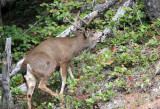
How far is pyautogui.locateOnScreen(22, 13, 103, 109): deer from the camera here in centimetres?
700

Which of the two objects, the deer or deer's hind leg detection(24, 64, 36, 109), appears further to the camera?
the deer

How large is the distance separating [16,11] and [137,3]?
6.51 m

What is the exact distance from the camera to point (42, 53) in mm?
7359

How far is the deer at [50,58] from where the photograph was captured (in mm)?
7004

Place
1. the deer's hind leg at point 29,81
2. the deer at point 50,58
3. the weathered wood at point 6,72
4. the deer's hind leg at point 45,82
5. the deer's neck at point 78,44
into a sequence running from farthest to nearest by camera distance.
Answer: the deer's neck at point 78,44 → the deer's hind leg at point 45,82 → the deer at point 50,58 → the deer's hind leg at point 29,81 → the weathered wood at point 6,72

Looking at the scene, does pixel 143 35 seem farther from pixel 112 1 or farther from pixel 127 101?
pixel 127 101

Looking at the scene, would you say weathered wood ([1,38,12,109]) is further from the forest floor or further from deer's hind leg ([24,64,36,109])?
the forest floor

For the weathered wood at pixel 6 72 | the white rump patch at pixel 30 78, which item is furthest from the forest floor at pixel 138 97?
the weathered wood at pixel 6 72

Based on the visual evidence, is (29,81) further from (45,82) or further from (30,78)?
(45,82)

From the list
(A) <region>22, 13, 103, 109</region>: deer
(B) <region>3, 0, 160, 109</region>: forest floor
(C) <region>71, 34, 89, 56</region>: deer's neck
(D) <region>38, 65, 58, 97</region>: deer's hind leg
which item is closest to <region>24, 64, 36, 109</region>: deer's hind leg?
(A) <region>22, 13, 103, 109</region>: deer

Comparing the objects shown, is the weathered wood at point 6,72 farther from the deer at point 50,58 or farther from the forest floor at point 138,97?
the forest floor at point 138,97

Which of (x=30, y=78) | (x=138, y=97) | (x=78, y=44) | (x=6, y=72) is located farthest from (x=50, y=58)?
(x=138, y=97)

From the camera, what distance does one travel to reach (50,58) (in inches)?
293

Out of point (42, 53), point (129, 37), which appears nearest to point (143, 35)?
point (129, 37)
